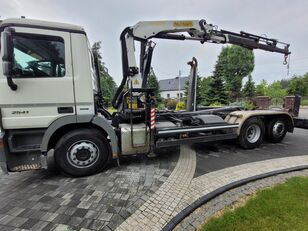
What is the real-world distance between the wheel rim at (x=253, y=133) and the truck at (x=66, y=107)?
1230 millimetres

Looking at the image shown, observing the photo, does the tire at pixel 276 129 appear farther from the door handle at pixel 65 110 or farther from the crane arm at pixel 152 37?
the door handle at pixel 65 110

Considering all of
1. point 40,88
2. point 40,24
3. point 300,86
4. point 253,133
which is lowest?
point 253,133

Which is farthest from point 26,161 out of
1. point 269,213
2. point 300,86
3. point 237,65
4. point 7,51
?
point 300,86

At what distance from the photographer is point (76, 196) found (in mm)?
2896

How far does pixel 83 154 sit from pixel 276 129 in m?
5.47

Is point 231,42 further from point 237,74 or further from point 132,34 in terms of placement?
point 237,74

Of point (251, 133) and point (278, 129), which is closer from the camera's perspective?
point (251, 133)

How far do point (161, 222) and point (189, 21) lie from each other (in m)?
4.62

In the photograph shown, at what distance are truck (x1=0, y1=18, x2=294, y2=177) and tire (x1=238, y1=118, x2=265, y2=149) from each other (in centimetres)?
91

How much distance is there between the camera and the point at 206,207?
264 cm

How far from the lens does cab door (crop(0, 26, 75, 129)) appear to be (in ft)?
10.1

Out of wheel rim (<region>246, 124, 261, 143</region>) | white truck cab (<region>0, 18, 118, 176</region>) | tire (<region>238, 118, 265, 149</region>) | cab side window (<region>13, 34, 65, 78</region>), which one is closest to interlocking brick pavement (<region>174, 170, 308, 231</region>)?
tire (<region>238, 118, 265, 149</region>)

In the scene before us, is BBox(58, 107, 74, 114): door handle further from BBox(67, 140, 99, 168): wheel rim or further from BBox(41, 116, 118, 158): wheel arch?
BBox(67, 140, 99, 168): wheel rim

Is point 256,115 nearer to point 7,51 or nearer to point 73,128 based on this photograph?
point 73,128
